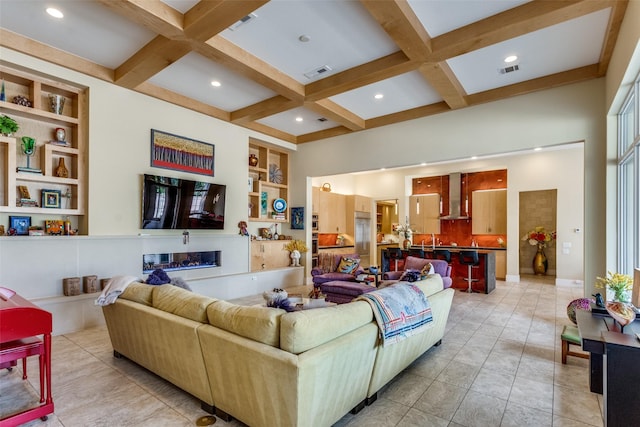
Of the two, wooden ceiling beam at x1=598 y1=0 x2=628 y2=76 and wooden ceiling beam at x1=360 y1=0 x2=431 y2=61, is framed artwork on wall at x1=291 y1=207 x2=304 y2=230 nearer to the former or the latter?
wooden ceiling beam at x1=360 y1=0 x2=431 y2=61

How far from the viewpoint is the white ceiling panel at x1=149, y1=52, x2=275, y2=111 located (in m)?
4.46

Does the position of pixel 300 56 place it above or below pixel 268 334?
above

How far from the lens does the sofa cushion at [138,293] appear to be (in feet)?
9.52

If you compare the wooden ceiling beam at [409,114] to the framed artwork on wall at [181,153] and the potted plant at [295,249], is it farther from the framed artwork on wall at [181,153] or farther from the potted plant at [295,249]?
the framed artwork on wall at [181,153]

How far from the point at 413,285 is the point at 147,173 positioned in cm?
460

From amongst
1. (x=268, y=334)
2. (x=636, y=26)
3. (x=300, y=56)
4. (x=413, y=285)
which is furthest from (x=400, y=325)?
(x=300, y=56)

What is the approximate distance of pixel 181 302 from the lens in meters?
2.56

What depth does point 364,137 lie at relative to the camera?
6.82 metres

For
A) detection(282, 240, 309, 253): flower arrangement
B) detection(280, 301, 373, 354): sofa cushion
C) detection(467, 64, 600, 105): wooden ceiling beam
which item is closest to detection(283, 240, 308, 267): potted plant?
detection(282, 240, 309, 253): flower arrangement

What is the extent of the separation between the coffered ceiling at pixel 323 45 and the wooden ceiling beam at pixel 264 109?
0.06 m

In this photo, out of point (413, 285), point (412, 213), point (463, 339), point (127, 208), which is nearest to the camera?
point (413, 285)

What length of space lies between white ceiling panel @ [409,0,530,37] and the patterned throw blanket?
2770 millimetres

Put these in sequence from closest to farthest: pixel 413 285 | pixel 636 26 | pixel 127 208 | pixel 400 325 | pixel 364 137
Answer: pixel 400 325 → pixel 636 26 → pixel 413 285 → pixel 127 208 → pixel 364 137

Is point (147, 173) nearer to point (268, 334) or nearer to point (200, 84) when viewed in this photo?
point (200, 84)
